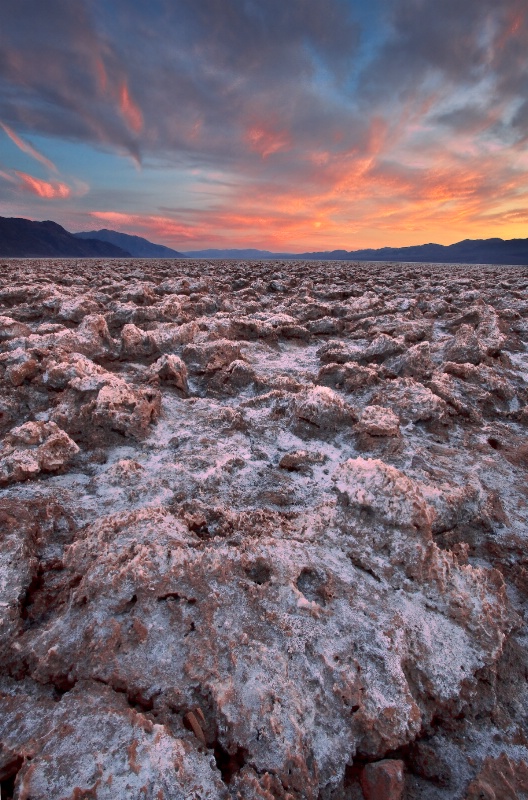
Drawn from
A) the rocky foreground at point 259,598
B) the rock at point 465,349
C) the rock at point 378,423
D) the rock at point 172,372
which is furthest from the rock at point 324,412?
the rock at point 465,349

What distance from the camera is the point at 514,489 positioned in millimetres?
3721

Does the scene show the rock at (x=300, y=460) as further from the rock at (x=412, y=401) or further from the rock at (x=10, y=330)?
the rock at (x=10, y=330)

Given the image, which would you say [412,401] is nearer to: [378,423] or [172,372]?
[378,423]

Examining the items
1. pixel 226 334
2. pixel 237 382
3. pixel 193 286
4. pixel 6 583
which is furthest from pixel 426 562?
pixel 193 286

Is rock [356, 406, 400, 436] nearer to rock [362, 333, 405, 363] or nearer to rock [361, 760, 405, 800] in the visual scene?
rock [362, 333, 405, 363]

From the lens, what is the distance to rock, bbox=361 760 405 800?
163cm

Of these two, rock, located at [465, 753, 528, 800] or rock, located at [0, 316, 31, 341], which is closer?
rock, located at [465, 753, 528, 800]

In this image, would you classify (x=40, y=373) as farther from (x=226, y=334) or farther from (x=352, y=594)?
(x=352, y=594)

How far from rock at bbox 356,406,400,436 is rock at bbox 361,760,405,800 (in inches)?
111

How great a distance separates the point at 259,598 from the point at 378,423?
2.49m

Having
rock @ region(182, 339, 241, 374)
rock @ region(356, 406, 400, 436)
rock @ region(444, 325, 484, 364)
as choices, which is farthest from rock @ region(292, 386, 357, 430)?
rock @ region(444, 325, 484, 364)

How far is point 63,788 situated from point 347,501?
2.13 metres

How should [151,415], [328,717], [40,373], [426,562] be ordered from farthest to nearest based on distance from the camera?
1. [40,373]
2. [151,415]
3. [426,562]
4. [328,717]

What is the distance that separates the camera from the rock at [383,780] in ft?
5.35
